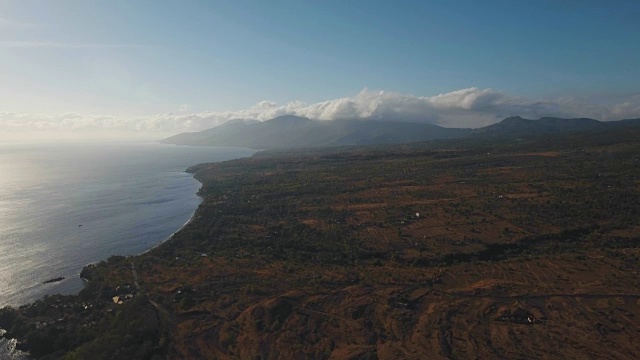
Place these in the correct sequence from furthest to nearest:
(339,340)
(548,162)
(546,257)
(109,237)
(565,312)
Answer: (548,162) < (109,237) < (546,257) < (565,312) < (339,340)

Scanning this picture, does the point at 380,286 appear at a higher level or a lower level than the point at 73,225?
lower

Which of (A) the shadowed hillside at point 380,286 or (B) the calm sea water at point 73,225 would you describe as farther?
(B) the calm sea water at point 73,225

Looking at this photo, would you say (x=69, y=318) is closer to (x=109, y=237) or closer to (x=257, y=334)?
(x=257, y=334)

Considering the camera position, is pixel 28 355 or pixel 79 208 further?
pixel 79 208

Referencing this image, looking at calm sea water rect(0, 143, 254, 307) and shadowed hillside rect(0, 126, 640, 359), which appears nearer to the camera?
shadowed hillside rect(0, 126, 640, 359)

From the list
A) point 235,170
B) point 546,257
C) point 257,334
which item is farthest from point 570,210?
point 235,170

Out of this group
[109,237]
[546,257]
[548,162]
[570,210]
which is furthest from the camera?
[548,162]

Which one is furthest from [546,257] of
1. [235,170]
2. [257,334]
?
[235,170]

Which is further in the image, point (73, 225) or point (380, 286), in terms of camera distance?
point (73, 225)

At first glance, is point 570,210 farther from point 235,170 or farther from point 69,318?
point 235,170
